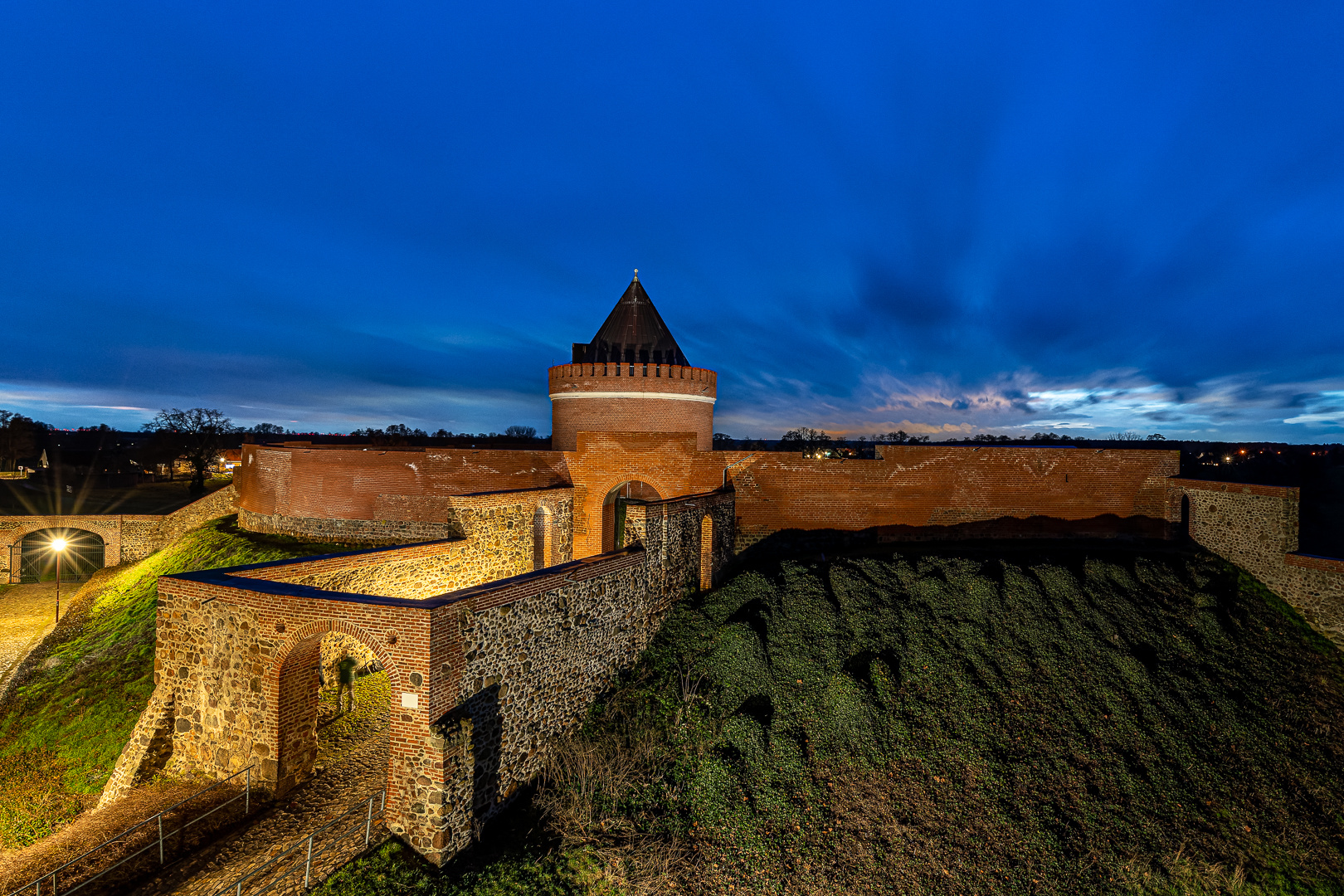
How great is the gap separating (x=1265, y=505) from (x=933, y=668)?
10666mm

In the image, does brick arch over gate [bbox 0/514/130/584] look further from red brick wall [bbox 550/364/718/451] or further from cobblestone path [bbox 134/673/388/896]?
cobblestone path [bbox 134/673/388/896]

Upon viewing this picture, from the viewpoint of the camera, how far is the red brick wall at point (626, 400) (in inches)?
749

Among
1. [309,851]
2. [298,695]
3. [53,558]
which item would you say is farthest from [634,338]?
[53,558]

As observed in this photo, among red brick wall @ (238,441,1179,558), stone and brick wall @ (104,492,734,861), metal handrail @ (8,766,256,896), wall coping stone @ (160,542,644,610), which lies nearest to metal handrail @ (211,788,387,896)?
stone and brick wall @ (104,492,734,861)

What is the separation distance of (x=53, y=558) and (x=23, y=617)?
868 cm

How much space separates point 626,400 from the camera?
1916 cm

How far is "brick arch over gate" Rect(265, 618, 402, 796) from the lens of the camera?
8.01m

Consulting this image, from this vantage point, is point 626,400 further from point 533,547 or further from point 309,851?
point 309,851

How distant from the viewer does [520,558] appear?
1487cm

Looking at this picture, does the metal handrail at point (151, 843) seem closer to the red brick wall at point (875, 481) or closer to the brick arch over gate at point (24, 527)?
the red brick wall at point (875, 481)

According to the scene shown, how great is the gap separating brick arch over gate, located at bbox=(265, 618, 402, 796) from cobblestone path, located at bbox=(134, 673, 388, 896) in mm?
406

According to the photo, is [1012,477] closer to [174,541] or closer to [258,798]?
[258,798]

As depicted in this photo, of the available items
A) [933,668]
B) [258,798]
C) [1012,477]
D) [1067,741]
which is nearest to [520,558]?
[258,798]

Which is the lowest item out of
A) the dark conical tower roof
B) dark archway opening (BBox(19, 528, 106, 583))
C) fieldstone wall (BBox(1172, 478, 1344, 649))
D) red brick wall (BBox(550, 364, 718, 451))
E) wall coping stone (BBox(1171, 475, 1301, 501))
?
dark archway opening (BBox(19, 528, 106, 583))
